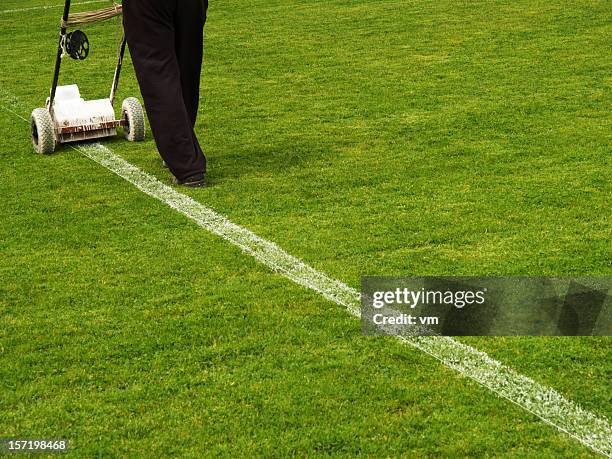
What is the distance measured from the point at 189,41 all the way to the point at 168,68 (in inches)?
9.4

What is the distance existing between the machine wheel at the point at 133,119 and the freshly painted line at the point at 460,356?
5.60 ft

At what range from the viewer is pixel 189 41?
24.3ft

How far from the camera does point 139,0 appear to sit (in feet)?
23.5

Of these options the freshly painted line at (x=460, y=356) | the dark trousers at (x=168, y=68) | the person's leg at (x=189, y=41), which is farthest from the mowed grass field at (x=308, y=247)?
the person's leg at (x=189, y=41)

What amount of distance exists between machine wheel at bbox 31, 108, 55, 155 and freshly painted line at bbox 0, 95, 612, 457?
5.57 ft

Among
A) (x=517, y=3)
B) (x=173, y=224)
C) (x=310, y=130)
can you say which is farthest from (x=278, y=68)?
(x=173, y=224)

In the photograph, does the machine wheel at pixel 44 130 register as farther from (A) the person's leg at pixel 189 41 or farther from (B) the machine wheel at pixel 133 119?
(A) the person's leg at pixel 189 41

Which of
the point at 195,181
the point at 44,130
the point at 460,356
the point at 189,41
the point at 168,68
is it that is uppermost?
the point at 189,41

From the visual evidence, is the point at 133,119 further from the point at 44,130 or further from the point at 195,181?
the point at 195,181

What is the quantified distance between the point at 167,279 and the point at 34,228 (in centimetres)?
132

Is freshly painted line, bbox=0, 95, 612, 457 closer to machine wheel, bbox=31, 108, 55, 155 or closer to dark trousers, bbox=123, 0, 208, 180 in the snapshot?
dark trousers, bbox=123, 0, 208, 180

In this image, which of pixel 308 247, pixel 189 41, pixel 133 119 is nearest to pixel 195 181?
pixel 189 41

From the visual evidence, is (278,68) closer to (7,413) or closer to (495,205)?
(495,205)

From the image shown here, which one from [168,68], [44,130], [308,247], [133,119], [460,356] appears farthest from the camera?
[133,119]
